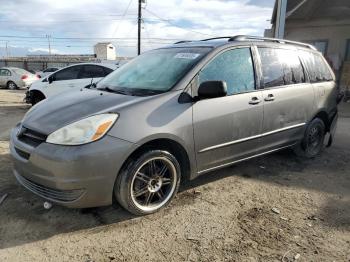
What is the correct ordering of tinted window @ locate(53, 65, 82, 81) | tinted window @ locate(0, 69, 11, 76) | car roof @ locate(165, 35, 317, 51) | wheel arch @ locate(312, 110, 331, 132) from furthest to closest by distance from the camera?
tinted window @ locate(0, 69, 11, 76)
tinted window @ locate(53, 65, 82, 81)
wheel arch @ locate(312, 110, 331, 132)
car roof @ locate(165, 35, 317, 51)

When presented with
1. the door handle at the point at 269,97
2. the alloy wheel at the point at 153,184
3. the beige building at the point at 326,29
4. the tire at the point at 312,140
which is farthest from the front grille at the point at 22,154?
the beige building at the point at 326,29

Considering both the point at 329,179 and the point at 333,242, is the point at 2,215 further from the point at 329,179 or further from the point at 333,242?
the point at 329,179

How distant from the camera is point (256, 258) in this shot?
2.79 m

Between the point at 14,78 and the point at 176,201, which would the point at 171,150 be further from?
the point at 14,78

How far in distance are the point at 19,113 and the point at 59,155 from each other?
815cm

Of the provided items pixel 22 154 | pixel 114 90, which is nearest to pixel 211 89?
pixel 114 90

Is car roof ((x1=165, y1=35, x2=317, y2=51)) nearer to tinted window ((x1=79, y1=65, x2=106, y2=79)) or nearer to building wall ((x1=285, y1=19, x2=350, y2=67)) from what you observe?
tinted window ((x1=79, y1=65, x2=106, y2=79))

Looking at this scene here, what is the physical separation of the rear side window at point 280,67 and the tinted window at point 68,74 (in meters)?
7.28

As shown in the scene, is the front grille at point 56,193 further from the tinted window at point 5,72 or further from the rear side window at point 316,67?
the tinted window at point 5,72

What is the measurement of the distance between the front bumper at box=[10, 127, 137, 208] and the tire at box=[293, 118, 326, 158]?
3.16 meters

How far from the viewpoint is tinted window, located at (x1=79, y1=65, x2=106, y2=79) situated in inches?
400

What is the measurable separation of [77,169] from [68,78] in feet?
26.2

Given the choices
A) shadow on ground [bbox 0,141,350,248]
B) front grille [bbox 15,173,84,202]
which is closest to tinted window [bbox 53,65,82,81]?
shadow on ground [bbox 0,141,350,248]

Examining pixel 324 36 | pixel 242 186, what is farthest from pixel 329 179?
pixel 324 36
